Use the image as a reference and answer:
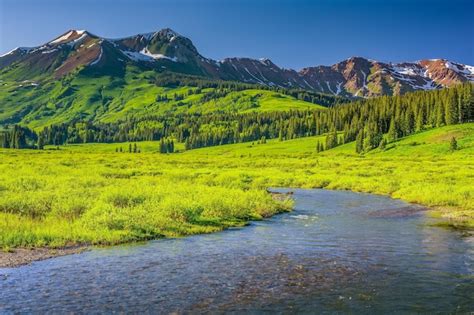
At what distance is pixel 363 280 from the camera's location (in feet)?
74.5

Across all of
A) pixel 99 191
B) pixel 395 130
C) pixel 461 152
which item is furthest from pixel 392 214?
pixel 395 130

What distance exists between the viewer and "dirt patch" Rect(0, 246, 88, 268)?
2445cm

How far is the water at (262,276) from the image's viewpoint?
1894cm

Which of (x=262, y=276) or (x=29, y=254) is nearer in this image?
(x=262, y=276)

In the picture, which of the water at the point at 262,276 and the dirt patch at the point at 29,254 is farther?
the dirt patch at the point at 29,254

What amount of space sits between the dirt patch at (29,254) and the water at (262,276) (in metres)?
0.82

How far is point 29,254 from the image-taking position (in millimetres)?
26328

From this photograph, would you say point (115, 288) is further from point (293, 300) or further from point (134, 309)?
point (293, 300)

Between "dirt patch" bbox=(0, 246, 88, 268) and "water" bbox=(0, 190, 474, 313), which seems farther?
"dirt patch" bbox=(0, 246, 88, 268)

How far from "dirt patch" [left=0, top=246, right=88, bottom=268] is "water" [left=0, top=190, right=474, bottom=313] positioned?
32.3 inches

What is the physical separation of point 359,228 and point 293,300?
20049 millimetres

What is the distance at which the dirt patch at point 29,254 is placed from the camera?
24.5 metres

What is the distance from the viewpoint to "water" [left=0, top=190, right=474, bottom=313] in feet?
62.1

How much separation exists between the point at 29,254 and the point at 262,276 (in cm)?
1300
